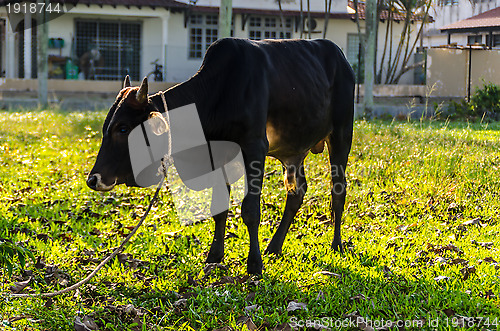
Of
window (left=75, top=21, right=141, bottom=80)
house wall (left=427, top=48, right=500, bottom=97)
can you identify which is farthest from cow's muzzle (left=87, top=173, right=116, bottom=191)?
window (left=75, top=21, right=141, bottom=80)

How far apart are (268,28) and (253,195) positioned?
2545 centimetres

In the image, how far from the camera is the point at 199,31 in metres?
29.5

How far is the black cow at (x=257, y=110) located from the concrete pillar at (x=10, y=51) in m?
23.4

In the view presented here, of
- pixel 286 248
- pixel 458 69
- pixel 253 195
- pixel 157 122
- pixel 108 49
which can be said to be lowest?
pixel 286 248

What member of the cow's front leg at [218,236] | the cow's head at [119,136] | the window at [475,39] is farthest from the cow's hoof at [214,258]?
the window at [475,39]

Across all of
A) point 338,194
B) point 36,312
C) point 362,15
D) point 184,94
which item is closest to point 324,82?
point 338,194

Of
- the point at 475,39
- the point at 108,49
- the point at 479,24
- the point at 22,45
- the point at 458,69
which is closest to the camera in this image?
the point at 458,69

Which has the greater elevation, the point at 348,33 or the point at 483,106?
the point at 348,33

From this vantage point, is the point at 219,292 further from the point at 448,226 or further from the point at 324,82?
the point at 448,226

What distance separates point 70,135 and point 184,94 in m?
9.10

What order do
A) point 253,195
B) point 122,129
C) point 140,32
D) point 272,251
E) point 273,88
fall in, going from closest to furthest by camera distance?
point 122,129, point 253,195, point 273,88, point 272,251, point 140,32

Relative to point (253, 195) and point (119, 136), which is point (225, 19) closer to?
point (253, 195)

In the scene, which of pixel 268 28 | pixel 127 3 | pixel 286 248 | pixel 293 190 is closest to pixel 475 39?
pixel 268 28

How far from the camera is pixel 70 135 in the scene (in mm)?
14094
